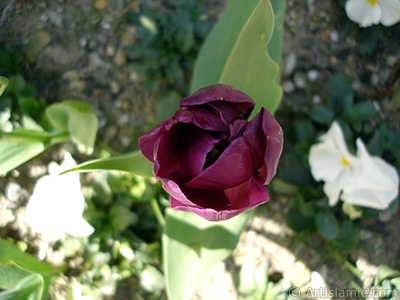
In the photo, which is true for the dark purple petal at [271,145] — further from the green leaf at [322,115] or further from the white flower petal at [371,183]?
the green leaf at [322,115]

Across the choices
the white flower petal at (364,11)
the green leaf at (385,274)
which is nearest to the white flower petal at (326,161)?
the green leaf at (385,274)

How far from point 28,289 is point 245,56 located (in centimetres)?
62

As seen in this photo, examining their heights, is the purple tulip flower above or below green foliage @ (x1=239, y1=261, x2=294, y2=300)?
above

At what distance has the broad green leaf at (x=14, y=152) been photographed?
0.68 metres

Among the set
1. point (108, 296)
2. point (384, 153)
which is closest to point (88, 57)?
point (108, 296)

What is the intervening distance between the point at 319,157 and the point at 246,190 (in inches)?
19.4

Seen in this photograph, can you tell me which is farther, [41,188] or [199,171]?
[41,188]

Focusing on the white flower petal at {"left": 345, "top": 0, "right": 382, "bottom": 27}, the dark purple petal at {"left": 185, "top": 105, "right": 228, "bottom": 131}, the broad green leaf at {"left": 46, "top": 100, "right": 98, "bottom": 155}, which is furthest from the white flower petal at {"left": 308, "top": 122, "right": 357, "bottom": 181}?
the broad green leaf at {"left": 46, "top": 100, "right": 98, "bottom": 155}

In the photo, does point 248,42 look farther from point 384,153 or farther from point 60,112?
point 384,153

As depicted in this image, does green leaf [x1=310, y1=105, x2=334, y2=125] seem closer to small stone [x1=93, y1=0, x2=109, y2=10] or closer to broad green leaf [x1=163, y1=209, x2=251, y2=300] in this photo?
broad green leaf [x1=163, y1=209, x2=251, y2=300]

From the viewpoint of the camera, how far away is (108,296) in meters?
0.97

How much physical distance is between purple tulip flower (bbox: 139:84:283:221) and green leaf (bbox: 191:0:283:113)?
15cm

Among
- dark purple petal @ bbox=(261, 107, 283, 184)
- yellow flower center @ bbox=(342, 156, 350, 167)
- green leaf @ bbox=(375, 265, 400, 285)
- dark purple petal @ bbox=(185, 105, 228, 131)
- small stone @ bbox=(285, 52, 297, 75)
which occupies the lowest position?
green leaf @ bbox=(375, 265, 400, 285)

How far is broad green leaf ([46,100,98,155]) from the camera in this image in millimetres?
787
